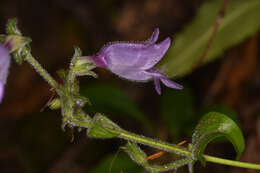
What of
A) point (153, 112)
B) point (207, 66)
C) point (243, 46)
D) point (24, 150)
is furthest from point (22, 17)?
point (243, 46)

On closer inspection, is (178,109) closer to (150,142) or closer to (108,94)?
(108,94)

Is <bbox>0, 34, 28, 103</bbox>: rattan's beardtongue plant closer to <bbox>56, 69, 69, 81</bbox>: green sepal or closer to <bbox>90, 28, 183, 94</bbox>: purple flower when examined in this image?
<bbox>56, 69, 69, 81</bbox>: green sepal

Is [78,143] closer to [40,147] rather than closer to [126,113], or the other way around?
[40,147]

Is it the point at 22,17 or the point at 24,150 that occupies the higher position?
the point at 22,17

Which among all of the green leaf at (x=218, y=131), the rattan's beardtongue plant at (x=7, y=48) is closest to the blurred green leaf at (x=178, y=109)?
the green leaf at (x=218, y=131)

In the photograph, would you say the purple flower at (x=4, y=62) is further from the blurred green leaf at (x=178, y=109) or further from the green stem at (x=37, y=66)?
the blurred green leaf at (x=178, y=109)

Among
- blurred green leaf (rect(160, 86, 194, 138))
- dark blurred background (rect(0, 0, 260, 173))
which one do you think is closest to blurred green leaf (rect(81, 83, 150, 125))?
dark blurred background (rect(0, 0, 260, 173))
